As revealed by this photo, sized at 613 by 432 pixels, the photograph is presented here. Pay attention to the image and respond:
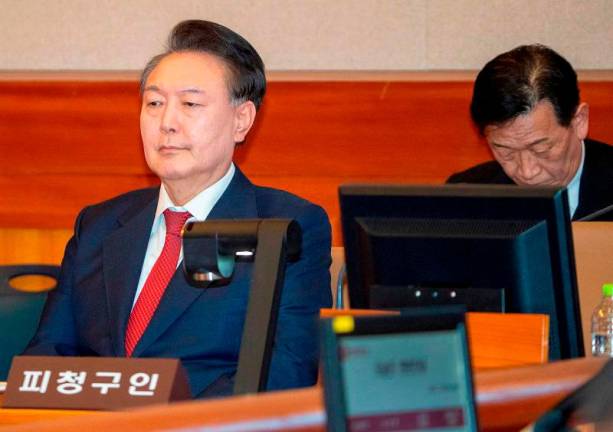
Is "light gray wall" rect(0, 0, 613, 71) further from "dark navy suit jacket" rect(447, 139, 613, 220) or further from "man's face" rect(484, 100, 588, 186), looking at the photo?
"man's face" rect(484, 100, 588, 186)

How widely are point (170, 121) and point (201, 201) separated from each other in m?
0.22

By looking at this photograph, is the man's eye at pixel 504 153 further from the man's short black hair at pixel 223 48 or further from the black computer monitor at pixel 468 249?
the black computer monitor at pixel 468 249

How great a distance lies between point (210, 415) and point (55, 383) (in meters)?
0.96

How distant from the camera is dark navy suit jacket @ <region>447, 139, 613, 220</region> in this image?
338cm

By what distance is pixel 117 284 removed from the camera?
279 centimetres

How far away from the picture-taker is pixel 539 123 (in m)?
3.33

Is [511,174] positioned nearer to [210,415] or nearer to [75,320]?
[75,320]

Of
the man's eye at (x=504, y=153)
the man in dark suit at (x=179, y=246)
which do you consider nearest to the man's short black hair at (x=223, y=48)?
the man in dark suit at (x=179, y=246)

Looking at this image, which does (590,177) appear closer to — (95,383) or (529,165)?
(529,165)

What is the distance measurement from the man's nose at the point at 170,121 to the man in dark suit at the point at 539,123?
39.3 inches

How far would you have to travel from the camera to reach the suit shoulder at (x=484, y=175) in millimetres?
3537

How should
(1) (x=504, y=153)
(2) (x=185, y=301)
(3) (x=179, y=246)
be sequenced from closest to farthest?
1. (2) (x=185, y=301)
2. (3) (x=179, y=246)
3. (1) (x=504, y=153)

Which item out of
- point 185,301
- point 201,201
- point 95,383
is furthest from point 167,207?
point 95,383

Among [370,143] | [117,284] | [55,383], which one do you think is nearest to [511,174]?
[370,143]
